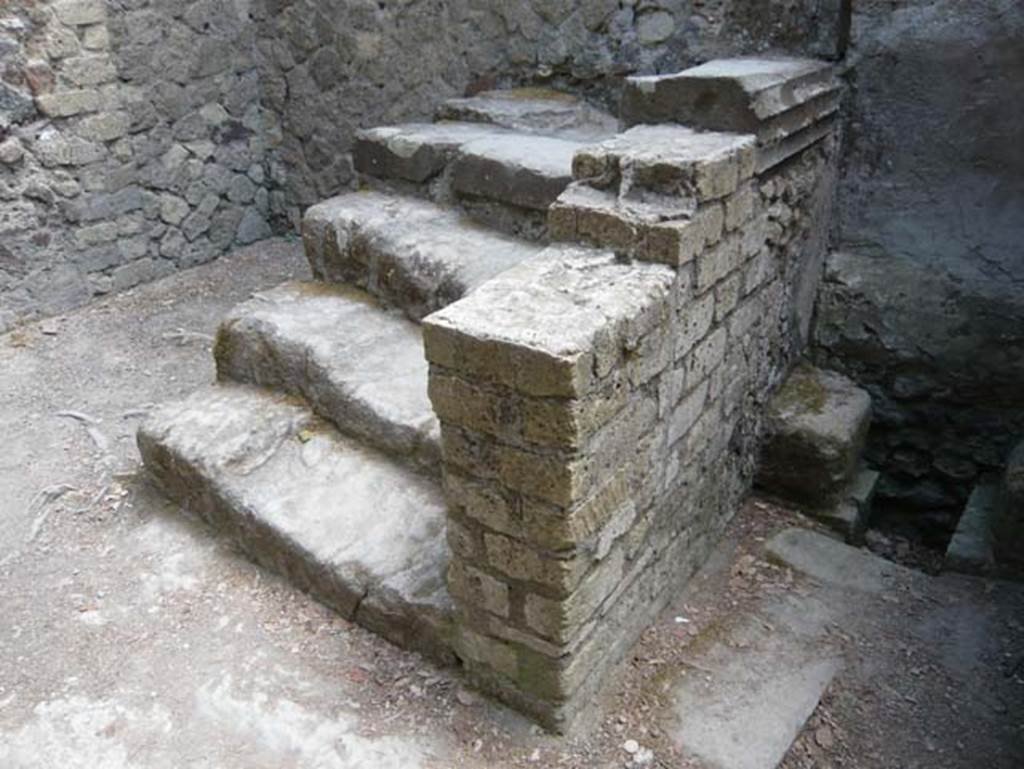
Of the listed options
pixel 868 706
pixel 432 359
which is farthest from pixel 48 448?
pixel 868 706

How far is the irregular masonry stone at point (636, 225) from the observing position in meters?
2.53

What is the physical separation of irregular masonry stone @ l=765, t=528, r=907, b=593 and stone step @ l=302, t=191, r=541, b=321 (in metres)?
1.39

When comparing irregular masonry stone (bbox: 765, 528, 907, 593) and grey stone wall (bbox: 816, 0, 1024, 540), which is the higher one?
grey stone wall (bbox: 816, 0, 1024, 540)

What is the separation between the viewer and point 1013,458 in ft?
11.1

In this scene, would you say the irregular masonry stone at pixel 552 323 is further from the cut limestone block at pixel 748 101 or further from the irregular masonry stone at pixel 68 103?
the irregular masonry stone at pixel 68 103

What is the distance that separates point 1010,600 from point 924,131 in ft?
5.53

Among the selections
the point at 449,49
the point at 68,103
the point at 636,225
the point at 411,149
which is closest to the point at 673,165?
the point at 636,225

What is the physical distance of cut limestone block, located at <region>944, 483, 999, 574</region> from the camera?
3303 mm

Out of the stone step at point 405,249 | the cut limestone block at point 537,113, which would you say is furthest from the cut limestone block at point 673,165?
the cut limestone block at point 537,113

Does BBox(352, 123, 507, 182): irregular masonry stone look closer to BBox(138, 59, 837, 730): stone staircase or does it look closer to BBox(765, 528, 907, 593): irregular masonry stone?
→ BBox(138, 59, 837, 730): stone staircase

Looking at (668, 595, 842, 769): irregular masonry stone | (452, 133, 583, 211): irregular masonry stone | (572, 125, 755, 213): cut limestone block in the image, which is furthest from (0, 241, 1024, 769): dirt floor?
(452, 133, 583, 211): irregular masonry stone

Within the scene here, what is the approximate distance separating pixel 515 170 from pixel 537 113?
0.89 meters

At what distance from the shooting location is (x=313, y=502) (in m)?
3.09

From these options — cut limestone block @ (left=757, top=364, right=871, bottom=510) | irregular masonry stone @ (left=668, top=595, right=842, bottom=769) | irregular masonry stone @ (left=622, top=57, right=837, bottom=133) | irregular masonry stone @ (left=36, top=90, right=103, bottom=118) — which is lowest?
irregular masonry stone @ (left=668, top=595, right=842, bottom=769)
